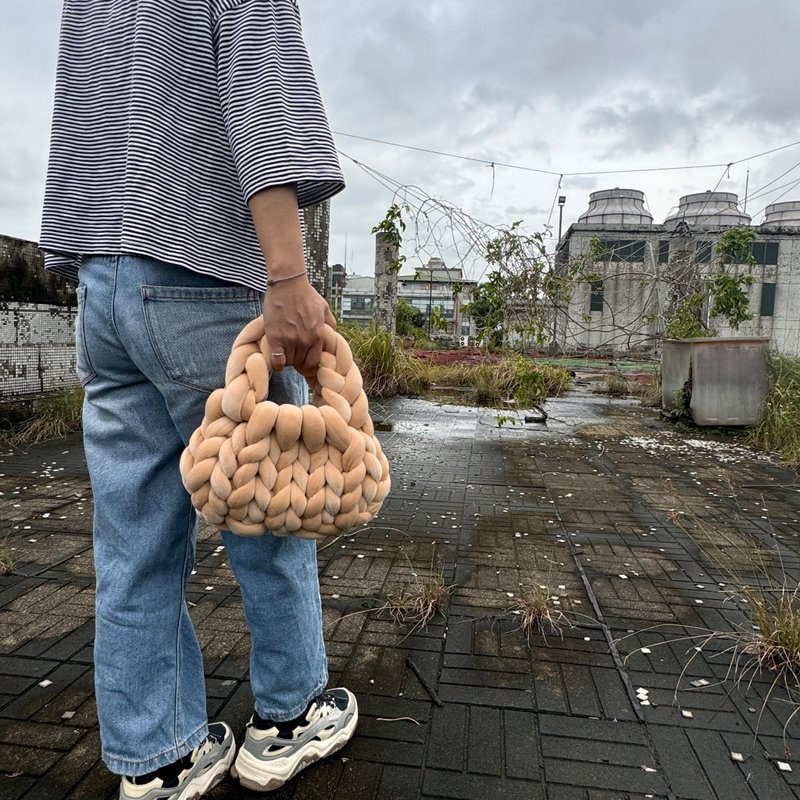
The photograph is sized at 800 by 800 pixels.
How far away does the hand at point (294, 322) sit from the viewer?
1.12m

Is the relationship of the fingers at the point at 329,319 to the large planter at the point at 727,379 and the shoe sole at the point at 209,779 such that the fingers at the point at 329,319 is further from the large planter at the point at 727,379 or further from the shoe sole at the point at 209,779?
the large planter at the point at 727,379

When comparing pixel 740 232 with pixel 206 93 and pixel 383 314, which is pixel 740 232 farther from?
pixel 206 93

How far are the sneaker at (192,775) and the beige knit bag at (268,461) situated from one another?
62 cm

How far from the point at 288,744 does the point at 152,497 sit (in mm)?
669

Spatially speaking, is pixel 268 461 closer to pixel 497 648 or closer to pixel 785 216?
pixel 497 648

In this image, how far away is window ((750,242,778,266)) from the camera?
97.9 ft

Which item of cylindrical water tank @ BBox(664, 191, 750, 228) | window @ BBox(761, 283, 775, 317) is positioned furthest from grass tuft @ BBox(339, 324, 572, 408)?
window @ BBox(761, 283, 775, 317)

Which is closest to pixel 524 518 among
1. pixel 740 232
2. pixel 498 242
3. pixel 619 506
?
pixel 619 506

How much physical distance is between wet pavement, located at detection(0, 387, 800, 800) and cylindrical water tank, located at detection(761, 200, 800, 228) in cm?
3394

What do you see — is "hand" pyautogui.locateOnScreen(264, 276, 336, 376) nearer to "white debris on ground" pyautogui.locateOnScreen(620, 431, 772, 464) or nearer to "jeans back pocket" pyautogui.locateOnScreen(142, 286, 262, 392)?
"jeans back pocket" pyautogui.locateOnScreen(142, 286, 262, 392)

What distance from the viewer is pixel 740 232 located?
24.3ft

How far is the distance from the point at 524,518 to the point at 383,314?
8.57 m

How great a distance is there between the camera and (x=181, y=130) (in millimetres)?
1190

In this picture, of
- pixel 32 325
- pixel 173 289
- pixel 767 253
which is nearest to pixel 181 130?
pixel 173 289
